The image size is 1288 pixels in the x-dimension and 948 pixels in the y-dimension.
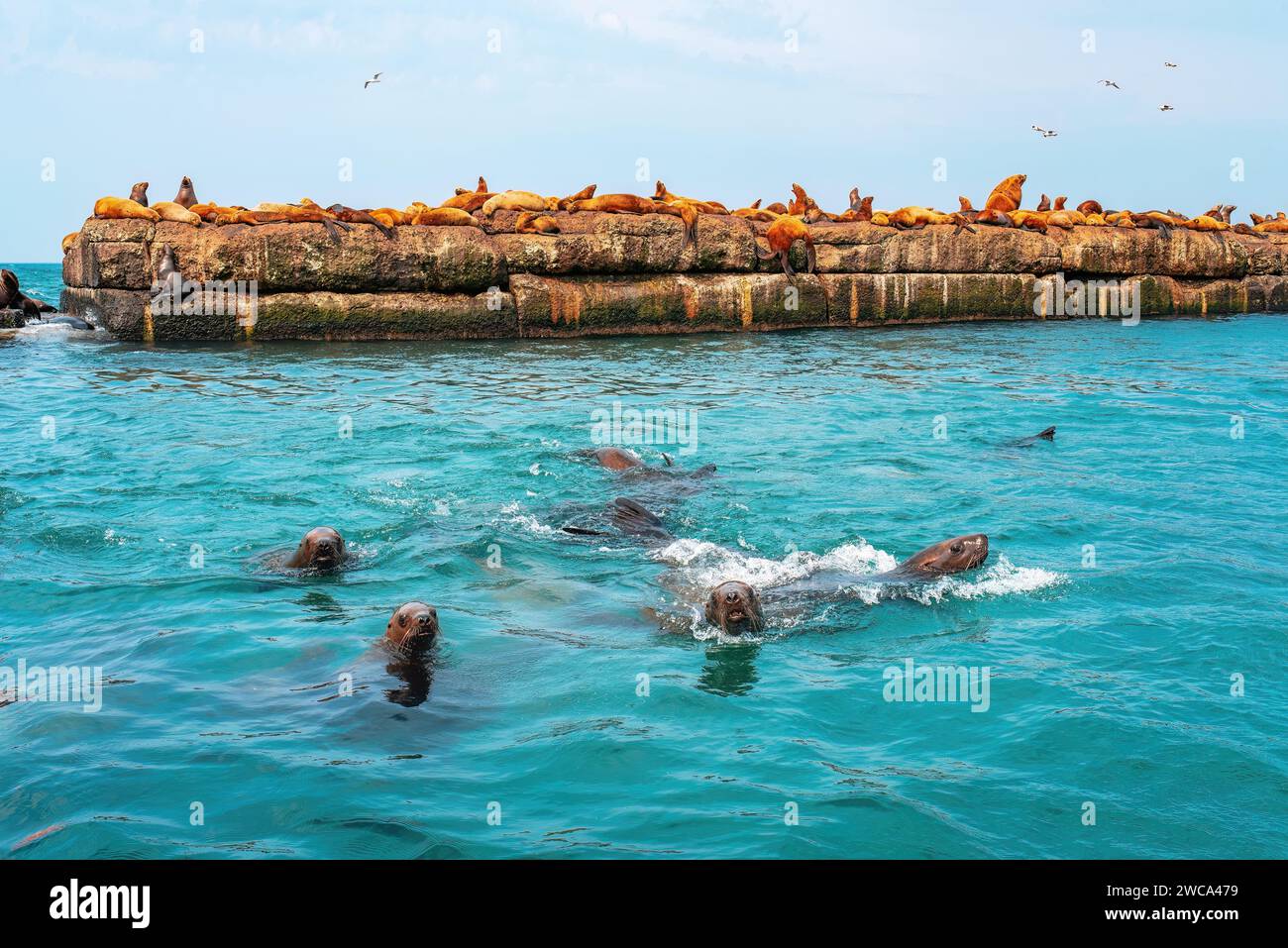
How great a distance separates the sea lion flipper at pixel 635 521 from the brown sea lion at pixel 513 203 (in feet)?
54.2

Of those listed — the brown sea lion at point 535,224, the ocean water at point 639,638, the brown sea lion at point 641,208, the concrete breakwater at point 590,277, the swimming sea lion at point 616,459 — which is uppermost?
the brown sea lion at point 641,208

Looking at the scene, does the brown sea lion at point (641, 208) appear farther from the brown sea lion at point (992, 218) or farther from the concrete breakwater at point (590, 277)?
the brown sea lion at point (992, 218)

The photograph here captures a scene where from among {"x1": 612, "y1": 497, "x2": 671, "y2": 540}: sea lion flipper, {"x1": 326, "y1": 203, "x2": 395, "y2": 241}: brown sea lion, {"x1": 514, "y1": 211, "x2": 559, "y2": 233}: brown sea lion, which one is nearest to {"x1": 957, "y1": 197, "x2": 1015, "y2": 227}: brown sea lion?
{"x1": 514, "y1": 211, "x2": 559, "y2": 233}: brown sea lion

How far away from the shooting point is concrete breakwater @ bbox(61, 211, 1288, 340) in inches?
844

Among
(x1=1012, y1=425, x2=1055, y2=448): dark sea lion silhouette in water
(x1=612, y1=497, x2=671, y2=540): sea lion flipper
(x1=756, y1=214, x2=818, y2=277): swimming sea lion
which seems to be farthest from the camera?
(x1=756, y1=214, x2=818, y2=277): swimming sea lion

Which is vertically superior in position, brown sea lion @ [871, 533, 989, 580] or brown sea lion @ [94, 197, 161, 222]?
brown sea lion @ [94, 197, 161, 222]

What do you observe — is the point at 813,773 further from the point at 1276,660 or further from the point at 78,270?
the point at 78,270

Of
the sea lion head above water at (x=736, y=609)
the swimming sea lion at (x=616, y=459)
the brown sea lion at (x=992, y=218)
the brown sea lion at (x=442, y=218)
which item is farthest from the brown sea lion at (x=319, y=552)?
the brown sea lion at (x=992, y=218)

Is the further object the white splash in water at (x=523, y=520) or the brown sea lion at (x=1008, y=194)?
the brown sea lion at (x=1008, y=194)

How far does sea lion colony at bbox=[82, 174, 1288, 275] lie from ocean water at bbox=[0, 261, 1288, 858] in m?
8.23

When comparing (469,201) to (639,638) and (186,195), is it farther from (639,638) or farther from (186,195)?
(639,638)

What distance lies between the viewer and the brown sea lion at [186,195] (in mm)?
24484

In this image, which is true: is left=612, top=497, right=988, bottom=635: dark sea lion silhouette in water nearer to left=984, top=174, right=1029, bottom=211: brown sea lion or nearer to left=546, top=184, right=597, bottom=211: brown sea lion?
left=546, top=184, right=597, bottom=211: brown sea lion

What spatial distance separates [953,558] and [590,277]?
16.6 metres
